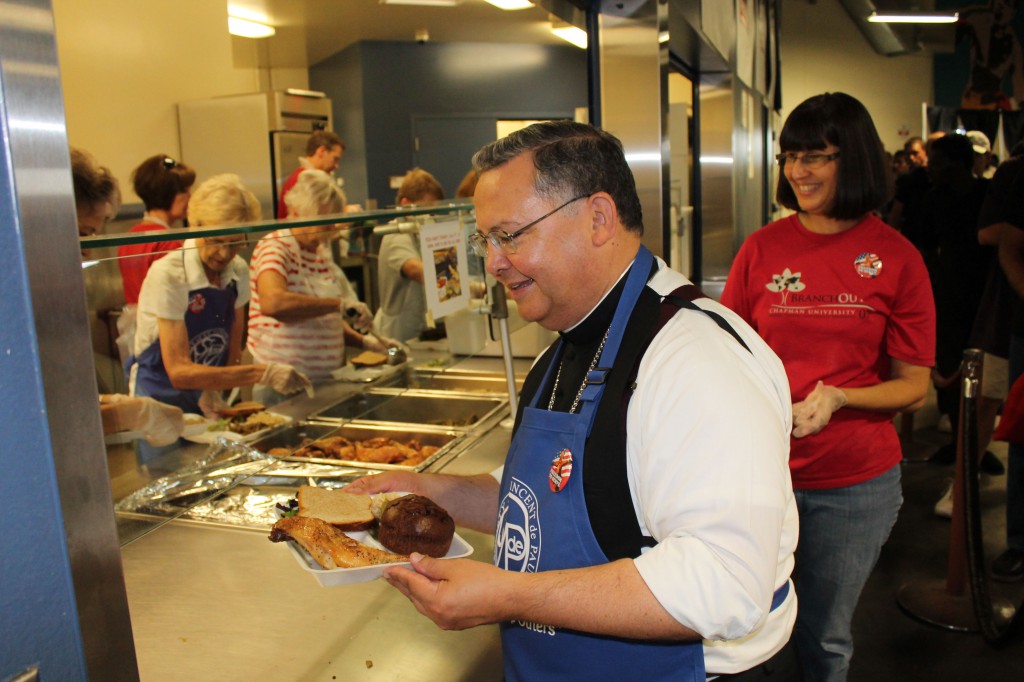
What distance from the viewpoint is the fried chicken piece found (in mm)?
1286

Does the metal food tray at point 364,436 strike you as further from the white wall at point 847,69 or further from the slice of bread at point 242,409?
the white wall at point 847,69

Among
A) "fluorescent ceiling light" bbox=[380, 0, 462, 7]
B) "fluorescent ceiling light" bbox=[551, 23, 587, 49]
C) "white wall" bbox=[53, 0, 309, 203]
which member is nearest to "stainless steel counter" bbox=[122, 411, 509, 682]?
"fluorescent ceiling light" bbox=[551, 23, 587, 49]

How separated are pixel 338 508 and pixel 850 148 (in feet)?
4.95

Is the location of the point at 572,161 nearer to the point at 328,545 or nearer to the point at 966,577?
the point at 328,545

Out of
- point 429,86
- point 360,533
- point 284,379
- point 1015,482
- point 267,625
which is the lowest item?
point 1015,482

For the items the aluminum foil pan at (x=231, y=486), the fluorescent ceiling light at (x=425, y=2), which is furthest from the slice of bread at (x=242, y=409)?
the fluorescent ceiling light at (x=425, y=2)

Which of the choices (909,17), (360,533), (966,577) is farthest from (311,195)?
(909,17)

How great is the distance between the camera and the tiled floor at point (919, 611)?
2.96m

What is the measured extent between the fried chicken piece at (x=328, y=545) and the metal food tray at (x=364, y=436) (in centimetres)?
79

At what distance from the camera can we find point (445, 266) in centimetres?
255

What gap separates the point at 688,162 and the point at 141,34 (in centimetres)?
408

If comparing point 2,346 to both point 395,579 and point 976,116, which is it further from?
point 976,116

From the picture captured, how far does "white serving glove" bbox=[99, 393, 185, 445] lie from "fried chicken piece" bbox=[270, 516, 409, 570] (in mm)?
658

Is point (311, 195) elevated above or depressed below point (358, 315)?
above
